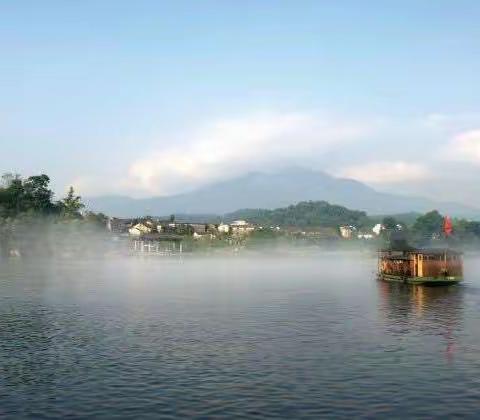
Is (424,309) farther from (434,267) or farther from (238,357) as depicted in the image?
(238,357)

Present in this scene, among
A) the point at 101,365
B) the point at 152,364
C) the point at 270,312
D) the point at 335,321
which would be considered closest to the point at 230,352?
the point at 152,364

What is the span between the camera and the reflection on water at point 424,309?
199ft

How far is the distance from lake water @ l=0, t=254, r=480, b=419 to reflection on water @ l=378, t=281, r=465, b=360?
0.27 metres

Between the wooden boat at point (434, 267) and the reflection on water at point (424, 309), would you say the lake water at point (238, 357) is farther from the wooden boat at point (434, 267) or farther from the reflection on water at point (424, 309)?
the wooden boat at point (434, 267)

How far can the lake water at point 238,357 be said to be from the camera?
3381cm

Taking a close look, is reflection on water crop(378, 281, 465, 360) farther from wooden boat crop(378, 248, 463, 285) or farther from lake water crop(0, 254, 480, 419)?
wooden boat crop(378, 248, 463, 285)

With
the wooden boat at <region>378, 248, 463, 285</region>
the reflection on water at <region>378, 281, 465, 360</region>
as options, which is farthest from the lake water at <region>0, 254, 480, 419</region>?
the wooden boat at <region>378, 248, 463, 285</region>

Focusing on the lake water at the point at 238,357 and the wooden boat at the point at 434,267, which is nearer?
the lake water at the point at 238,357

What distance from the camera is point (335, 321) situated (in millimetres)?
67438

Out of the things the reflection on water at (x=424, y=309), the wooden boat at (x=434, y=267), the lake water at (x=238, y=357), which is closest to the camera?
the lake water at (x=238, y=357)

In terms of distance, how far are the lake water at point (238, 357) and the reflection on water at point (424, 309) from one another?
0.88ft

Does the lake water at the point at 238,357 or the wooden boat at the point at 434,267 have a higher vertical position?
the wooden boat at the point at 434,267

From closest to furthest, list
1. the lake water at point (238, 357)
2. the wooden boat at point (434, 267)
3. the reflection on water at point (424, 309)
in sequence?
the lake water at point (238, 357)
the reflection on water at point (424, 309)
the wooden boat at point (434, 267)

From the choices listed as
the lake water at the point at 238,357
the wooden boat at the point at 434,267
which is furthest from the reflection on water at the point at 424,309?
the wooden boat at the point at 434,267
